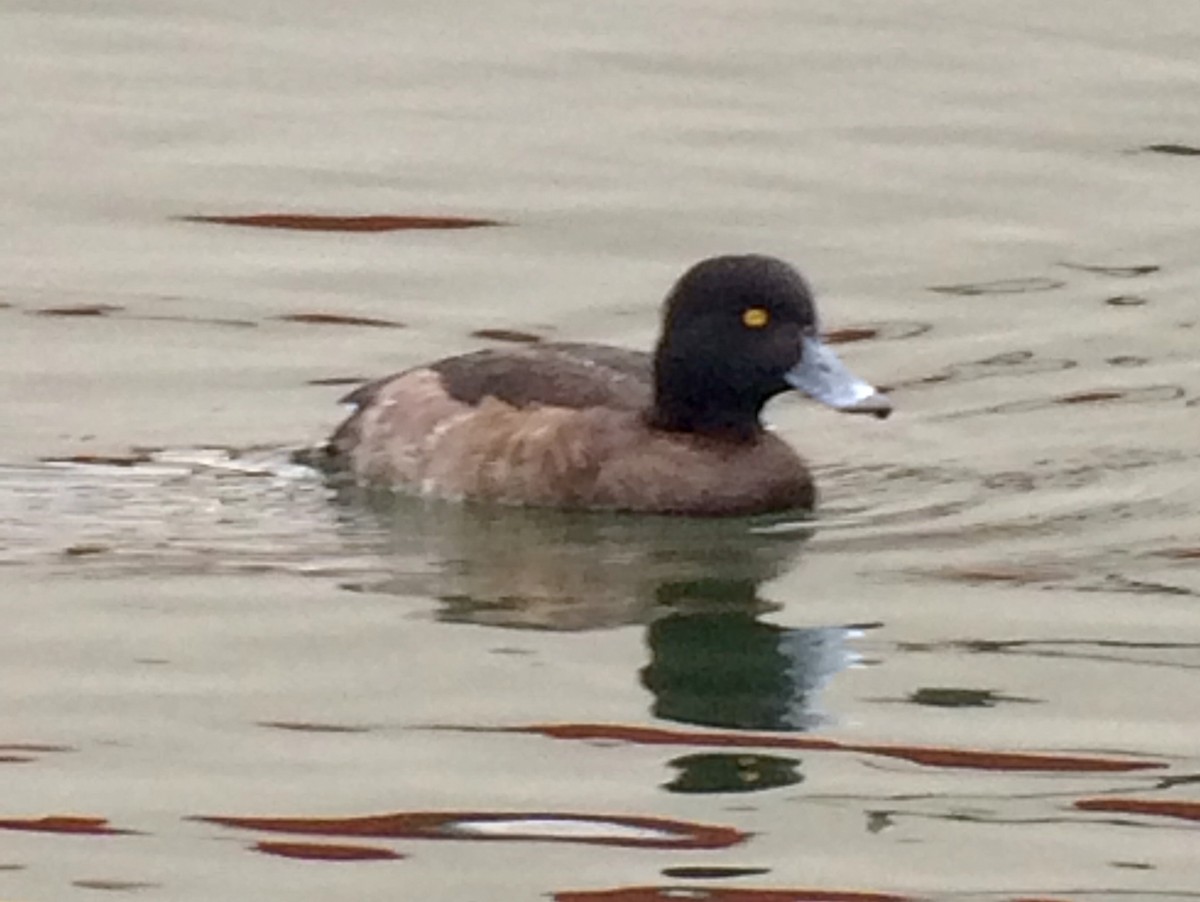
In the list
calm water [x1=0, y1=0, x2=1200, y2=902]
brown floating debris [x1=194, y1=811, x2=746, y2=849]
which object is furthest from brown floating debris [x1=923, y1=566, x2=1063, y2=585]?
brown floating debris [x1=194, y1=811, x2=746, y2=849]

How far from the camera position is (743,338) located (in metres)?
11.4

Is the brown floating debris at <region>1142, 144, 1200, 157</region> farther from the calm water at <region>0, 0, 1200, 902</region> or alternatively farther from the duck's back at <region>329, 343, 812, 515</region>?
the duck's back at <region>329, 343, 812, 515</region>

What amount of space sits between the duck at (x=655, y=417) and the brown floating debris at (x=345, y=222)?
2.63 m

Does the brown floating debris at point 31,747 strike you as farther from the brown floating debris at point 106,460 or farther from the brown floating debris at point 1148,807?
the brown floating debris at point 106,460

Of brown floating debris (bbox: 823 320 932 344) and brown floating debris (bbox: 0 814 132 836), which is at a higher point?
brown floating debris (bbox: 823 320 932 344)

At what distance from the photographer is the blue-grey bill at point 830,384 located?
11.1 m

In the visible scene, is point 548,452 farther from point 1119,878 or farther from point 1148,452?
point 1119,878

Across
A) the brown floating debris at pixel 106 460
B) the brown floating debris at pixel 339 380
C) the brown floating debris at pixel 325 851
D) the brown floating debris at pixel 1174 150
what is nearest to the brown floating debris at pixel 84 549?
the brown floating debris at pixel 106 460

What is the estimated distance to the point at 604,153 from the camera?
51.3 ft

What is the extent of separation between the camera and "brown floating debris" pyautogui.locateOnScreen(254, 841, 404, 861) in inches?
312

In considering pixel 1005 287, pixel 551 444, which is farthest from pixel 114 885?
pixel 1005 287

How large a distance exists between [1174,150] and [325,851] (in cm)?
820

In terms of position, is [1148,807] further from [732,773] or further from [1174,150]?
[1174,150]

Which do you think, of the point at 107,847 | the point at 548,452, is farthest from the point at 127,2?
the point at 107,847
